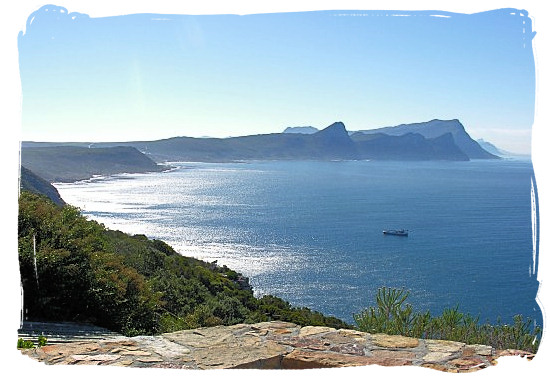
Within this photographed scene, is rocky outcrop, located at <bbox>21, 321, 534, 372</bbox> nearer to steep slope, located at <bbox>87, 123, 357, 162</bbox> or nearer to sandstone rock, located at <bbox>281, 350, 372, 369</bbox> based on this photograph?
sandstone rock, located at <bbox>281, 350, 372, 369</bbox>

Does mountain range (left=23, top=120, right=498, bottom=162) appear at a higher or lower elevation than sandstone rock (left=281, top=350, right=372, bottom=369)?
higher

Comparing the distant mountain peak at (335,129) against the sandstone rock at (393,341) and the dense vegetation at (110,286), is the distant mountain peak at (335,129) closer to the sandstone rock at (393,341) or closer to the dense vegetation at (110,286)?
the dense vegetation at (110,286)

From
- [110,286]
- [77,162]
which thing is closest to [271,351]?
[110,286]

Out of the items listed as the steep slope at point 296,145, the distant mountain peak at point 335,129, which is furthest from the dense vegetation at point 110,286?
the distant mountain peak at point 335,129

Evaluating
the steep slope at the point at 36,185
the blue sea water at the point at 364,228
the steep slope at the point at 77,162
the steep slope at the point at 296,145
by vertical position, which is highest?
the steep slope at the point at 296,145

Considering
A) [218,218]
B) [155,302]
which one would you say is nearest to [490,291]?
[155,302]

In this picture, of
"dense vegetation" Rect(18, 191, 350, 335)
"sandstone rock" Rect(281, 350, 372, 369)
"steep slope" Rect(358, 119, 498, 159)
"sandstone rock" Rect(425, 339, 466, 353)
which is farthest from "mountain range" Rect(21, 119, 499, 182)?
"sandstone rock" Rect(281, 350, 372, 369)
